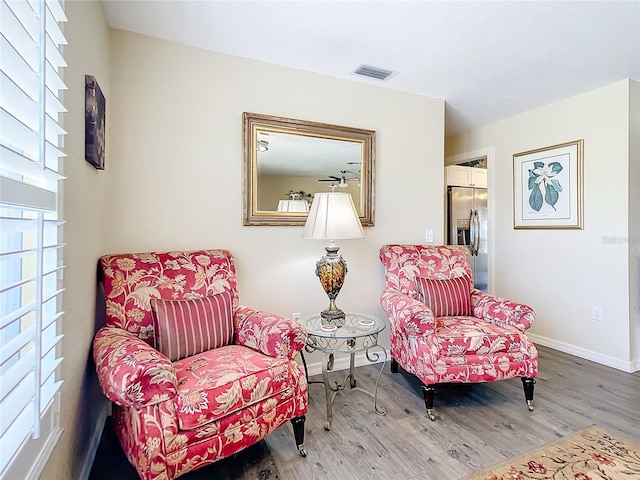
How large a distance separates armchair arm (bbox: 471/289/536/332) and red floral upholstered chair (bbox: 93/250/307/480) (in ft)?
4.46

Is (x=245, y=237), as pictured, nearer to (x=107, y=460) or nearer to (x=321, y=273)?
(x=321, y=273)

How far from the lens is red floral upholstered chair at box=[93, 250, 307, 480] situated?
4.30 feet

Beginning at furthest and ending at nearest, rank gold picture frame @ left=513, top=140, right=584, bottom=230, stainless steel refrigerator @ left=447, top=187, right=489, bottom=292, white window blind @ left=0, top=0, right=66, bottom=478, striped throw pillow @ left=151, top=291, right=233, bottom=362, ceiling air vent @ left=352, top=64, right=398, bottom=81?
1. stainless steel refrigerator @ left=447, top=187, right=489, bottom=292
2. gold picture frame @ left=513, top=140, right=584, bottom=230
3. ceiling air vent @ left=352, top=64, right=398, bottom=81
4. striped throw pillow @ left=151, top=291, right=233, bottom=362
5. white window blind @ left=0, top=0, right=66, bottom=478

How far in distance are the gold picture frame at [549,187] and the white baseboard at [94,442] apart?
12.3 feet

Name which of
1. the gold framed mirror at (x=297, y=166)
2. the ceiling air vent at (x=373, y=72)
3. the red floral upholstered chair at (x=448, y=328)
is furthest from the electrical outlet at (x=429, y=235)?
the ceiling air vent at (x=373, y=72)

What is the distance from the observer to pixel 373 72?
2686 mm

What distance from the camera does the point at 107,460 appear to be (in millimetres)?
1685

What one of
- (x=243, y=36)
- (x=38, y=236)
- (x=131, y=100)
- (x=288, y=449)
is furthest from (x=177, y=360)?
(x=243, y=36)

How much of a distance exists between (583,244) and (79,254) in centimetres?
363

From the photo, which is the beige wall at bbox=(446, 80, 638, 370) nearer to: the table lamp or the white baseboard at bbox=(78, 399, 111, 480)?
the table lamp

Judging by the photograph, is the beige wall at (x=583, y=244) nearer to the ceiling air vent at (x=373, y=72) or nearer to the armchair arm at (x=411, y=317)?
the ceiling air vent at (x=373, y=72)

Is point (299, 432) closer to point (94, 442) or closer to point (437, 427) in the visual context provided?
point (437, 427)

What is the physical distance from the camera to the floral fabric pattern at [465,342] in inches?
80.8

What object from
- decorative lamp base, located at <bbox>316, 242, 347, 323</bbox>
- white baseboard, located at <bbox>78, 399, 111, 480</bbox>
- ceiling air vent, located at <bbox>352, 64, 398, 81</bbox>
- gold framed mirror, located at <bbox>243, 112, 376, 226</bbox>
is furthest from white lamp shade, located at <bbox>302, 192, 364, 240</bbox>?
white baseboard, located at <bbox>78, 399, 111, 480</bbox>
